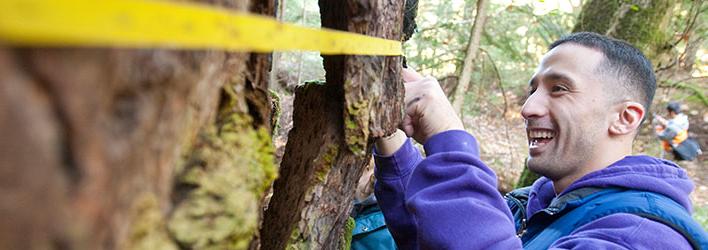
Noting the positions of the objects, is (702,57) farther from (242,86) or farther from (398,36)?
(242,86)

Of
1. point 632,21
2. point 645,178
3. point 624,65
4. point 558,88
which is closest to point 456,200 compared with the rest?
point 645,178

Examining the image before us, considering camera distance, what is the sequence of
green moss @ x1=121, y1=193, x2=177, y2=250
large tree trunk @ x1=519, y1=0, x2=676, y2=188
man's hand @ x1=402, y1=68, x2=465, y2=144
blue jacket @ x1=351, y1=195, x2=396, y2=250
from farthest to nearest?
large tree trunk @ x1=519, y1=0, x2=676, y2=188
blue jacket @ x1=351, y1=195, x2=396, y2=250
man's hand @ x1=402, y1=68, x2=465, y2=144
green moss @ x1=121, y1=193, x2=177, y2=250

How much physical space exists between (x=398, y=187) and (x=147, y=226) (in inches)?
57.3

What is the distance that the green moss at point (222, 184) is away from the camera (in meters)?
0.78

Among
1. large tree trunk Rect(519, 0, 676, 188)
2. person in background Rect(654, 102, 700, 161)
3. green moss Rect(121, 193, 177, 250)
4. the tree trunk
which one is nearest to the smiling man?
green moss Rect(121, 193, 177, 250)

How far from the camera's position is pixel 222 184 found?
0.85 metres

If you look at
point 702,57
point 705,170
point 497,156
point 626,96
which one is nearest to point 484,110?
point 497,156

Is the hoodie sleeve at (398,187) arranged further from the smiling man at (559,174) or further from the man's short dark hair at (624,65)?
the man's short dark hair at (624,65)

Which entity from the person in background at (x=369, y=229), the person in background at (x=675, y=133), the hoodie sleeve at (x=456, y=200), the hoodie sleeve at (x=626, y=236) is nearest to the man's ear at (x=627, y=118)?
the hoodie sleeve at (x=626, y=236)

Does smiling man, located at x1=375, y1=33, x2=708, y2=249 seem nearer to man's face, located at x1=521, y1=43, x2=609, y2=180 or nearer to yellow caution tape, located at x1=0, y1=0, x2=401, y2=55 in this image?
man's face, located at x1=521, y1=43, x2=609, y2=180

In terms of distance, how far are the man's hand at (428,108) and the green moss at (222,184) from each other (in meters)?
0.92

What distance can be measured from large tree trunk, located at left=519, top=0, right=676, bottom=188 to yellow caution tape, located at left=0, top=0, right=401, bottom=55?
16.5ft

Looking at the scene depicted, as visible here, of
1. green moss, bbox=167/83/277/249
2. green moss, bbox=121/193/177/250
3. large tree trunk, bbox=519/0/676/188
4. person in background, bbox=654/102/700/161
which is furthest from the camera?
person in background, bbox=654/102/700/161

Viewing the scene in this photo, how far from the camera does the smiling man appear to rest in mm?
1632
